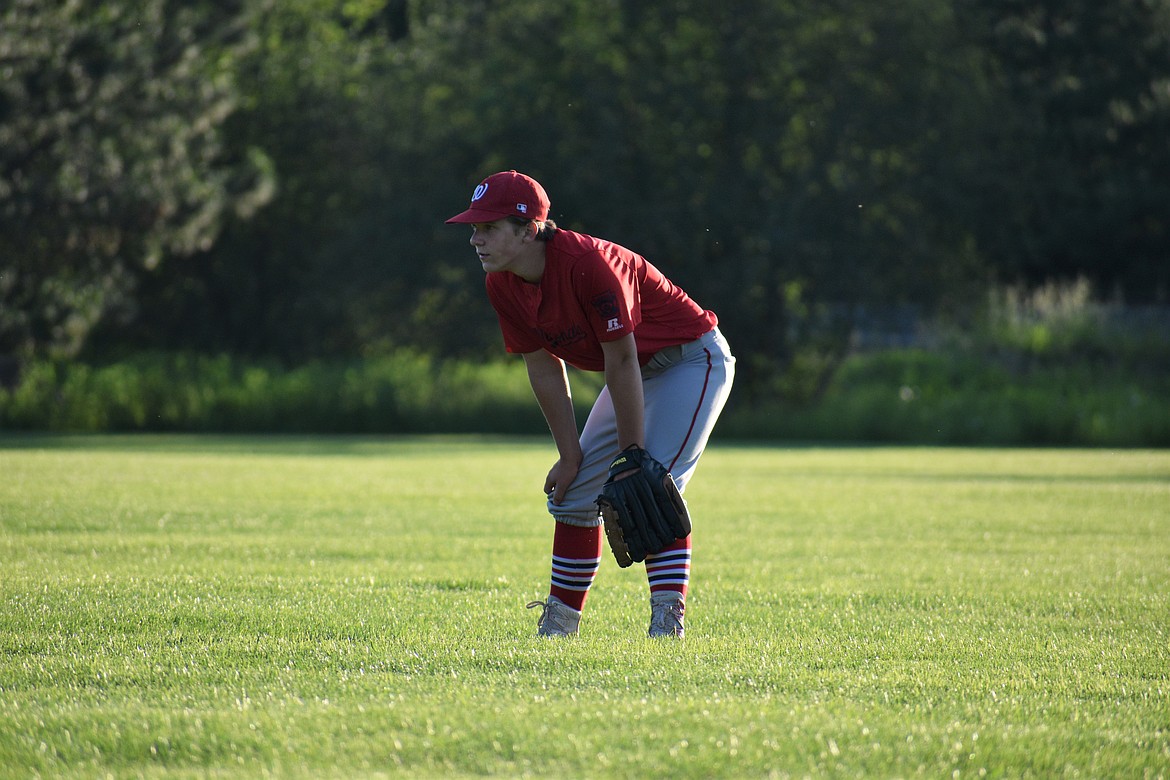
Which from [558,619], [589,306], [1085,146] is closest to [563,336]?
[589,306]

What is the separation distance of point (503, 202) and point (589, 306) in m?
0.52

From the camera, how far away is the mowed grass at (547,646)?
377 cm

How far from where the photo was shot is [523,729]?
390 cm

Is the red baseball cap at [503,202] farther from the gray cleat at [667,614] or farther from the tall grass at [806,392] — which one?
the tall grass at [806,392]

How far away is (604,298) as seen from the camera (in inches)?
208

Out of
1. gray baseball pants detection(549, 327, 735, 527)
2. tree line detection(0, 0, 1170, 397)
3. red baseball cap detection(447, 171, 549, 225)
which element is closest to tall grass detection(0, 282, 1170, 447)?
tree line detection(0, 0, 1170, 397)

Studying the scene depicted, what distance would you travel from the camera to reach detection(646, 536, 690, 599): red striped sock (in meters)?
5.71

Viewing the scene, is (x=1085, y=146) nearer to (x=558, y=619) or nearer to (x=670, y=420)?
(x=670, y=420)

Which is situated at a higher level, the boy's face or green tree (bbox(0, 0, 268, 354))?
green tree (bbox(0, 0, 268, 354))

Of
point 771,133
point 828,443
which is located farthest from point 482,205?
point 771,133

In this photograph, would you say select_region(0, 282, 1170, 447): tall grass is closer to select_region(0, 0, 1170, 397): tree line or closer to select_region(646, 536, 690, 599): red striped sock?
select_region(0, 0, 1170, 397): tree line

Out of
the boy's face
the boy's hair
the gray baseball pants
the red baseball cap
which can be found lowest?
the gray baseball pants

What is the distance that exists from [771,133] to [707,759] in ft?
87.5

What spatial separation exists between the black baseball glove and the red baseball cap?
1030 mm
